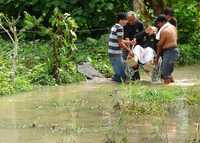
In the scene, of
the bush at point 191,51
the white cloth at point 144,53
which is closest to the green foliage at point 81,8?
the bush at point 191,51

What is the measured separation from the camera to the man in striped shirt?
44.8 feet

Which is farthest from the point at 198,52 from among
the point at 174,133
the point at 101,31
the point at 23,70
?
the point at 174,133

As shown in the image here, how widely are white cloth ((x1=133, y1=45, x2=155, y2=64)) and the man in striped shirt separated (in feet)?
0.62

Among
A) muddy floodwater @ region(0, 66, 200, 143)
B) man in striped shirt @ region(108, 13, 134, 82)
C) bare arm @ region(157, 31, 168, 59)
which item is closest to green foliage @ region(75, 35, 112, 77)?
man in striped shirt @ region(108, 13, 134, 82)

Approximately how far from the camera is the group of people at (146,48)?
13.6 metres

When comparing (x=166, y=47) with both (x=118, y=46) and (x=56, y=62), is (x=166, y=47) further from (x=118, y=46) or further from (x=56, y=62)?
(x=56, y=62)

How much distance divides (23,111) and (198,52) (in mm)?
9253

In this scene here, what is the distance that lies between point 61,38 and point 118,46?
127 cm

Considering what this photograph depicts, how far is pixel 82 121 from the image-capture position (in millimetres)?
9203

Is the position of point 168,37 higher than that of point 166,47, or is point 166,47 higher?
point 168,37

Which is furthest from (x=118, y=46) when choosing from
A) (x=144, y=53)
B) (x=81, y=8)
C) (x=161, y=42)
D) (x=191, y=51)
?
(x=81, y=8)

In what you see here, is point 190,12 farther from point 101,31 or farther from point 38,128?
point 38,128

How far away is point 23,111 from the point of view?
10.2 m

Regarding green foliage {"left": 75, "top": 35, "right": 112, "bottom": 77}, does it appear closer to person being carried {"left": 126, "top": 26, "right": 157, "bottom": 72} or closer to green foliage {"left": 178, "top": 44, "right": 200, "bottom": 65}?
person being carried {"left": 126, "top": 26, "right": 157, "bottom": 72}
